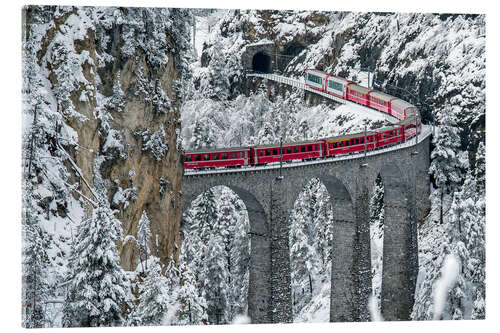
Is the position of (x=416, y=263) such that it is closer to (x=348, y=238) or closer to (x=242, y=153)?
(x=348, y=238)

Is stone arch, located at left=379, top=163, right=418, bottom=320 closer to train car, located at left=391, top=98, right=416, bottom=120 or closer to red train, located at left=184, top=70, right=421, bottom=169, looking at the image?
red train, located at left=184, top=70, right=421, bottom=169

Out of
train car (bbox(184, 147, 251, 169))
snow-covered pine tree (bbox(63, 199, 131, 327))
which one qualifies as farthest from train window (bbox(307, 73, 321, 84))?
snow-covered pine tree (bbox(63, 199, 131, 327))

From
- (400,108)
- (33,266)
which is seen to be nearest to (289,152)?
(400,108)

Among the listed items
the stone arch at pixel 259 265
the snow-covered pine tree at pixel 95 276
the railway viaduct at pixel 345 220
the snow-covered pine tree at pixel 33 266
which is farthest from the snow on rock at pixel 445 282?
the snow-covered pine tree at pixel 33 266

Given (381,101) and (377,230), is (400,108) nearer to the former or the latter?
(381,101)

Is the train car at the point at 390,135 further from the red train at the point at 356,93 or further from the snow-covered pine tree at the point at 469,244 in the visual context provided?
the snow-covered pine tree at the point at 469,244

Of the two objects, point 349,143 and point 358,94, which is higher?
point 358,94

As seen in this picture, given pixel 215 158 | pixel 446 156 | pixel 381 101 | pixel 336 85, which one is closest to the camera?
pixel 215 158
